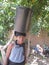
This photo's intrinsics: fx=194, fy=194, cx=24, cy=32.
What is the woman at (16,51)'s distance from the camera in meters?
1.65

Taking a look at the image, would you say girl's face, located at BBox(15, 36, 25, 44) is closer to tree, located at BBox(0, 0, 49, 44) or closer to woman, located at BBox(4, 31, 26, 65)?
woman, located at BBox(4, 31, 26, 65)

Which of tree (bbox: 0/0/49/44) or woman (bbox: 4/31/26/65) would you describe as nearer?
woman (bbox: 4/31/26/65)

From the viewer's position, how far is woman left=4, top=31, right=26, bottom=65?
1.65m

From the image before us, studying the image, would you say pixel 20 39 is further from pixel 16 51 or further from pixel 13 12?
pixel 13 12

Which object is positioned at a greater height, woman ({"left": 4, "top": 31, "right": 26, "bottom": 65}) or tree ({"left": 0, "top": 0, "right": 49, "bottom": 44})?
tree ({"left": 0, "top": 0, "right": 49, "bottom": 44})

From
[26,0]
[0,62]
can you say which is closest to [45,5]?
[26,0]

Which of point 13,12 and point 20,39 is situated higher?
point 13,12

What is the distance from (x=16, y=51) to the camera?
168cm

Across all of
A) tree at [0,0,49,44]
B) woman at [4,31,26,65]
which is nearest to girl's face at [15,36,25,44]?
woman at [4,31,26,65]

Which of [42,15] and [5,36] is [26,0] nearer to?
[42,15]

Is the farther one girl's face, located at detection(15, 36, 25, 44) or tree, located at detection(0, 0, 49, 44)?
tree, located at detection(0, 0, 49, 44)

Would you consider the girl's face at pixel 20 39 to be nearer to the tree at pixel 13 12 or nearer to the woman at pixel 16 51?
the woman at pixel 16 51

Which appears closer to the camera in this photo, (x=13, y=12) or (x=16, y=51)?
(x=16, y=51)

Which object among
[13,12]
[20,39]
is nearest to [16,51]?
[20,39]
